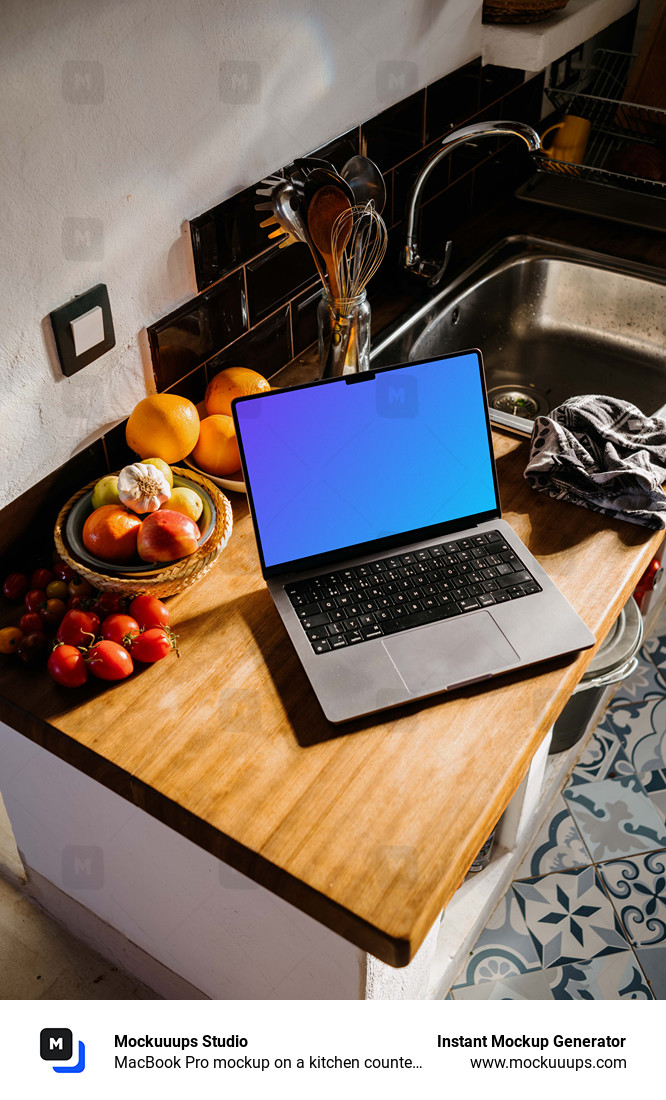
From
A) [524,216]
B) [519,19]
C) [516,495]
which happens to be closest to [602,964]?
[516,495]

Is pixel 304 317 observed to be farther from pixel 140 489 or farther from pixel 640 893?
pixel 640 893

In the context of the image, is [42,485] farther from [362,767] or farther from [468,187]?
[468,187]

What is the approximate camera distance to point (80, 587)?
95 centimetres

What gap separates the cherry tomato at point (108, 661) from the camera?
2.87 feet

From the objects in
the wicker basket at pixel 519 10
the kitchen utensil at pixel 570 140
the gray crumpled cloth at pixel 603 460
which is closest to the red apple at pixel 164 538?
Answer: the gray crumpled cloth at pixel 603 460

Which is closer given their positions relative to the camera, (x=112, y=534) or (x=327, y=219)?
(x=112, y=534)

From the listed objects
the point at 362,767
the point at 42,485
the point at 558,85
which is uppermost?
the point at 558,85

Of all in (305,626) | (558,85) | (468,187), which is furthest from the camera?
(558,85)

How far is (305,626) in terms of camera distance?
926 millimetres

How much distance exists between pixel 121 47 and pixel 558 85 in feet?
4.13

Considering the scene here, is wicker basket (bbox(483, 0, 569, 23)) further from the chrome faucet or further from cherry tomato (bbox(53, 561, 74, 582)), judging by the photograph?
cherry tomato (bbox(53, 561, 74, 582))

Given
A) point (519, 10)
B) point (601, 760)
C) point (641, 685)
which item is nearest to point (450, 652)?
point (601, 760)

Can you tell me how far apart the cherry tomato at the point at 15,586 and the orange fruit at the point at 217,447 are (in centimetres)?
26

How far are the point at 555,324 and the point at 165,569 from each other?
1.02m
